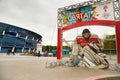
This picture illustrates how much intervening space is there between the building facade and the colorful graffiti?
29.3 m

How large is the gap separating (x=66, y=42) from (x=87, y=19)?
2.84 meters

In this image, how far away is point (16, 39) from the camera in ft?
144

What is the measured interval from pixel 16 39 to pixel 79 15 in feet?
118

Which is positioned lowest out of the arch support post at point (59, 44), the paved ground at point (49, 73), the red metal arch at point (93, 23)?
the paved ground at point (49, 73)

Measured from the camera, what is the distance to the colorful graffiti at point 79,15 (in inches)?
437

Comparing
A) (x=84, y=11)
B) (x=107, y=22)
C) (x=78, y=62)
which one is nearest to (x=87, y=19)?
(x=84, y=11)

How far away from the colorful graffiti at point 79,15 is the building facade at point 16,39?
2927cm

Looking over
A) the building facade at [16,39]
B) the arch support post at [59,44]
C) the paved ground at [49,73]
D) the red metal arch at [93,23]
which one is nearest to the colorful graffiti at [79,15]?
the red metal arch at [93,23]

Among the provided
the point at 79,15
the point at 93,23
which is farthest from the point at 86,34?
the point at 79,15

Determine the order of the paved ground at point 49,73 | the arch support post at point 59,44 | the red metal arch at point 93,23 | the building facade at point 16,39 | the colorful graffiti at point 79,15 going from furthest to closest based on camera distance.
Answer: the building facade at point 16,39 → the arch support post at point 59,44 → the colorful graffiti at point 79,15 → the red metal arch at point 93,23 → the paved ground at point 49,73

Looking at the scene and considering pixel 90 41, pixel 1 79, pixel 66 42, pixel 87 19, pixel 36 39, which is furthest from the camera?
pixel 36 39

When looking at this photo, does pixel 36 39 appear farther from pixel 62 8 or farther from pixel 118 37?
pixel 118 37

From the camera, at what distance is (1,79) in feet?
19.6

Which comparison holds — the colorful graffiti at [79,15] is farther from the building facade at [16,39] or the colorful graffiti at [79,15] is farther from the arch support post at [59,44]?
the building facade at [16,39]
